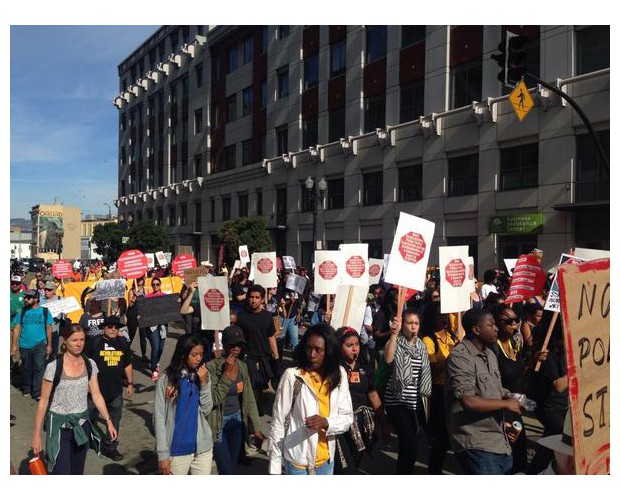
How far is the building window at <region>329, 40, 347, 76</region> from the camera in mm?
28531

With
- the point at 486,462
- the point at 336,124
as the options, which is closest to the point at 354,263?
the point at 486,462

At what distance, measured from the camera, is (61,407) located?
4.65m

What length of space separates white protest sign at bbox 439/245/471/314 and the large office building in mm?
5328

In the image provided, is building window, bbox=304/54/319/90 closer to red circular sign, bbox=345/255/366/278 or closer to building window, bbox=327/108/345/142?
building window, bbox=327/108/345/142

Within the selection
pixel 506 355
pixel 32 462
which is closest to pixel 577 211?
pixel 506 355

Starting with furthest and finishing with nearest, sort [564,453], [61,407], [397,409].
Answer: [397,409] < [61,407] < [564,453]

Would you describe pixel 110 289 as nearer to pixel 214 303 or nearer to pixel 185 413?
pixel 214 303

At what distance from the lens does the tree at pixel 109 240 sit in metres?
49.3

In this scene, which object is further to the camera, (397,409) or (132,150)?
(132,150)

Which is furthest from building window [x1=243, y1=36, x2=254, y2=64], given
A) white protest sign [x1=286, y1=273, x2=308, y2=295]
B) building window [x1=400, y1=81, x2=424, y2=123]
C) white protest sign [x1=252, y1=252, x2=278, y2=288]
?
white protest sign [x1=252, y1=252, x2=278, y2=288]

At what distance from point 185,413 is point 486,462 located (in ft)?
7.27

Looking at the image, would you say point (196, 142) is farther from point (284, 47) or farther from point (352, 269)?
point (352, 269)
